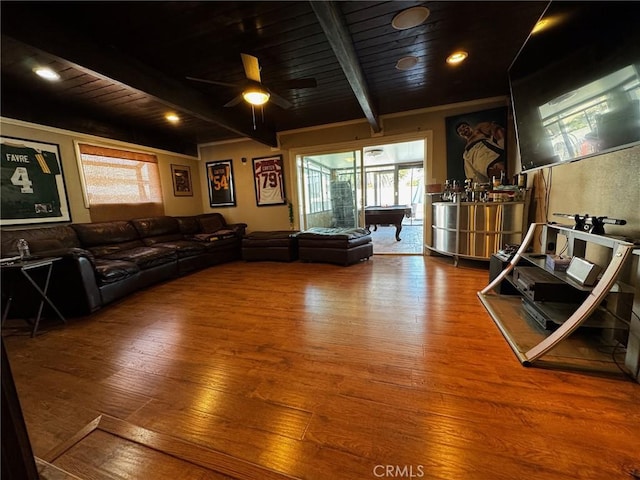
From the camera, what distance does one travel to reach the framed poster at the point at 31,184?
113 inches

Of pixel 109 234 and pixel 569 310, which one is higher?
pixel 109 234

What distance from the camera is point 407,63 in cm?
269

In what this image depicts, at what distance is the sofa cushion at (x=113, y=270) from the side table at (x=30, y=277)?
36 centimetres

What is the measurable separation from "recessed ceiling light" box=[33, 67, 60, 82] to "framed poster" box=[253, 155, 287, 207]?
10.1ft

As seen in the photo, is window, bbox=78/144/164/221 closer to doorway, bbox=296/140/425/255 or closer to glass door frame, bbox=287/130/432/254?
glass door frame, bbox=287/130/432/254

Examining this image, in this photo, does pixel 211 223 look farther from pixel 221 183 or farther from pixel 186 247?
pixel 186 247

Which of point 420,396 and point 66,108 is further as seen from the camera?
point 66,108

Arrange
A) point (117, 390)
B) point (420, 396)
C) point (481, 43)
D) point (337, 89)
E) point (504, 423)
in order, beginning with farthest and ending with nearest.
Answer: point (337, 89)
point (481, 43)
point (117, 390)
point (420, 396)
point (504, 423)

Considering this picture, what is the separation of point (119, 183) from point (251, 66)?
3.39 metres

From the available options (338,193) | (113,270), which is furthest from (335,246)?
(113,270)

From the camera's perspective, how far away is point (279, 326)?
2.15 metres

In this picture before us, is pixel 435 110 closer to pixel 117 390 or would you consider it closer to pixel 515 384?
pixel 515 384

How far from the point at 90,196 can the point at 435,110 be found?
5523 millimetres

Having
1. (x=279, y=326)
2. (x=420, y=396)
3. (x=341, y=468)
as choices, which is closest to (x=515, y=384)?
(x=420, y=396)
